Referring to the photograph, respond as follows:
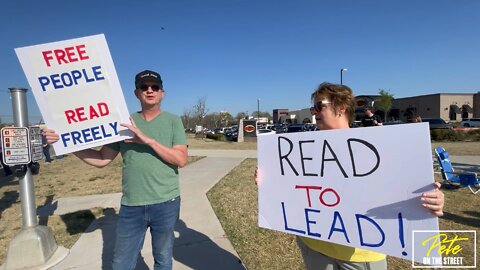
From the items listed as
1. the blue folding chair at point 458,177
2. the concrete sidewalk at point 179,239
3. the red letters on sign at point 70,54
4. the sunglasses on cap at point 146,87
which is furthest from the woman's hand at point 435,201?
the blue folding chair at point 458,177

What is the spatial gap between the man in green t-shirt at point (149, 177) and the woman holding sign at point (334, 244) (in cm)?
107

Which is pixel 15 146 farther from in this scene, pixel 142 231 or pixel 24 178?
pixel 142 231

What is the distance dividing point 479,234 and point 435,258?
359cm

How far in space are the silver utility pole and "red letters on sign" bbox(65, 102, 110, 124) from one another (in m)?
1.47

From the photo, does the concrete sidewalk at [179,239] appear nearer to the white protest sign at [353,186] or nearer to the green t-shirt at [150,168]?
the green t-shirt at [150,168]

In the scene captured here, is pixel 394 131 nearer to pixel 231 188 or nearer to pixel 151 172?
pixel 151 172

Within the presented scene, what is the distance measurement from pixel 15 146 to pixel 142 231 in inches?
→ 77.7

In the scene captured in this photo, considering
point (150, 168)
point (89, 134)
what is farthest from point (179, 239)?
point (89, 134)

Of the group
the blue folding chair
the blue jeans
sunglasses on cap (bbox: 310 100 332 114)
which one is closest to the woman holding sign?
sunglasses on cap (bbox: 310 100 332 114)

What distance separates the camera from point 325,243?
6.26 feet

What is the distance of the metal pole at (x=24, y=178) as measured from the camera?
11.1 feet

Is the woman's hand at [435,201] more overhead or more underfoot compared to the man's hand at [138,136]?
more underfoot

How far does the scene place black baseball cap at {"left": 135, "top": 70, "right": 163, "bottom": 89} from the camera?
7.57ft

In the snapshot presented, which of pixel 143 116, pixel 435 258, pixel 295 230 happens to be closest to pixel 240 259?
pixel 295 230
